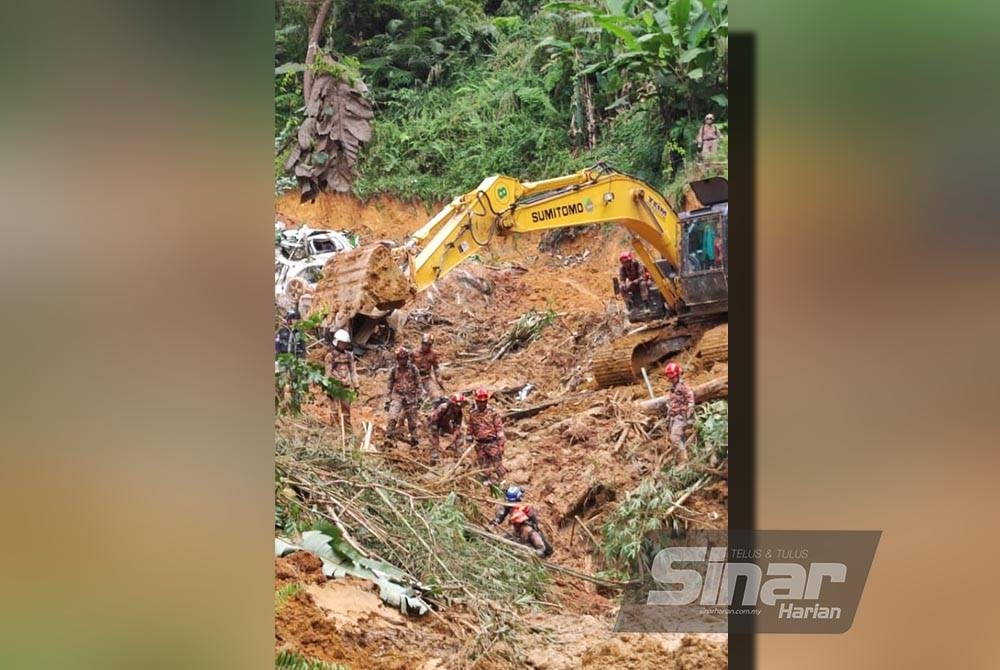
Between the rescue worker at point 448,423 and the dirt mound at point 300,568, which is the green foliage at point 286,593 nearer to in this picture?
the dirt mound at point 300,568

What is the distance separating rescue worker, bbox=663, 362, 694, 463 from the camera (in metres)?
3.12

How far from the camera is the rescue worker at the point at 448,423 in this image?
126 inches

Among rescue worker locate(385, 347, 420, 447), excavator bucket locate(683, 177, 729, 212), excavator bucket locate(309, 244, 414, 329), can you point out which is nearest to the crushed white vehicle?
excavator bucket locate(309, 244, 414, 329)

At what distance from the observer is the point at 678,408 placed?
→ 3.12 meters

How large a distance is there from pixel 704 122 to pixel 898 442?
58.5 inches

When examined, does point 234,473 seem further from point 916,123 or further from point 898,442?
point 916,123

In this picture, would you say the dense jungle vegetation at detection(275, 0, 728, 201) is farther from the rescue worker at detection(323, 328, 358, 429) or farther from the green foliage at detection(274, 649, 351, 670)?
the green foliage at detection(274, 649, 351, 670)

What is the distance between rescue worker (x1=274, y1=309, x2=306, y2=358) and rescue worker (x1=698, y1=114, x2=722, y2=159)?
1750 millimetres

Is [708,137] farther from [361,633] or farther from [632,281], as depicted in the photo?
[361,633]

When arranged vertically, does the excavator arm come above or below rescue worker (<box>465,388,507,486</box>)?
above

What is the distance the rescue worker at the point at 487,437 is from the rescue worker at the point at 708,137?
1.31 metres

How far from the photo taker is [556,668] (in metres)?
3.16

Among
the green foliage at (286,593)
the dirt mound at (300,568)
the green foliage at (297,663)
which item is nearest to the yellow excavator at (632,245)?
the dirt mound at (300,568)

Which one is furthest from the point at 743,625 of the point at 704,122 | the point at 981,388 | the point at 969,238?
the point at 704,122
